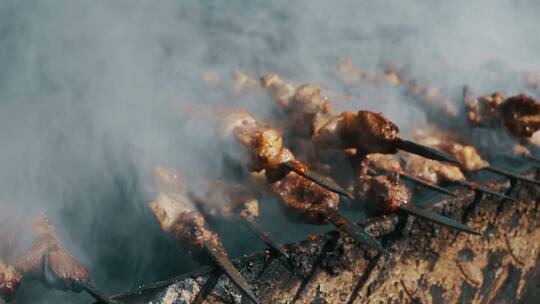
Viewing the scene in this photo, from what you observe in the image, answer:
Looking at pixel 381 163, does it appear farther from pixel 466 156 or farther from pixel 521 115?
pixel 521 115

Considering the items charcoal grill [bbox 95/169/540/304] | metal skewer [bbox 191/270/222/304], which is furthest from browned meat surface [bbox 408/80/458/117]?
metal skewer [bbox 191/270/222/304]

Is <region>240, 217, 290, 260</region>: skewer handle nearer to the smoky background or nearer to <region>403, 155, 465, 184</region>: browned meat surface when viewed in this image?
the smoky background

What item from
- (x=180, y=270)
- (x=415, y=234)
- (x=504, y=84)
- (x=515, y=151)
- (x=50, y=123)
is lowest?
(x=180, y=270)

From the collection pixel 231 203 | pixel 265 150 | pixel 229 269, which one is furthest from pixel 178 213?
pixel 229 269

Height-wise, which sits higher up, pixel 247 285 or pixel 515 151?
pixel 515 151

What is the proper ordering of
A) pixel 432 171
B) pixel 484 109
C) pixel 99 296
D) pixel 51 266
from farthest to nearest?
1. pixel 484 109
2. pixel 432 171
3. pixel 51 266
4. pixel 99 296

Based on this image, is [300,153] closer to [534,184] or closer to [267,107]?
[267,107]

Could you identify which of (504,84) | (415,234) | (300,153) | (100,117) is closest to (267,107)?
(300,153)
